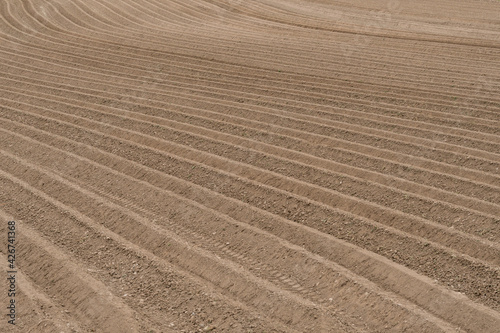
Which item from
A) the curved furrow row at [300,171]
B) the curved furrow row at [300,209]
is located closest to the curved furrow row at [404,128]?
the curved furrow row at [300,171]

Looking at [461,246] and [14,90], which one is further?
[14,90]

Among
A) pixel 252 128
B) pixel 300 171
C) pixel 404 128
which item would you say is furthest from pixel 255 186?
pixel 404 128

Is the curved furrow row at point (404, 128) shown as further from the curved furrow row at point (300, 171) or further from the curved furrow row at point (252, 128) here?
the curved furrow row at point (300, 171)

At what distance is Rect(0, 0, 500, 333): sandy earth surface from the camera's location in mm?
5836

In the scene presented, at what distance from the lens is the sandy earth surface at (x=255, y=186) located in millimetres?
5836

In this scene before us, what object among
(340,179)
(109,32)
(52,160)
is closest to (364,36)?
(109,32)

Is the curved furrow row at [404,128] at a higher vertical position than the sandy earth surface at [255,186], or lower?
higher

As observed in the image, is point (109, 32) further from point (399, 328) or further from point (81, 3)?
point (399, 328)

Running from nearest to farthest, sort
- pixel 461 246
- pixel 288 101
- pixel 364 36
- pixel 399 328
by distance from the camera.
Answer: pixel 399 328 < pixel 461 246 < pixel 288 101 < pixel 364 36

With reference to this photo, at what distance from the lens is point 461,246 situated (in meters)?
6.73

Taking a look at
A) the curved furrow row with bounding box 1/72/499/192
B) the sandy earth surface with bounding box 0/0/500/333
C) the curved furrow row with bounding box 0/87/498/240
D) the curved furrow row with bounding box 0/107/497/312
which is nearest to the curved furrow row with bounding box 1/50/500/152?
the sandy earth surface with bounding box 0/0/500/333

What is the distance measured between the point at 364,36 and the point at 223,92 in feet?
23.6

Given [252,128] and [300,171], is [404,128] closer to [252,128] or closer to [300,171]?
[300,171]

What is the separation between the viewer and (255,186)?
838 cm
